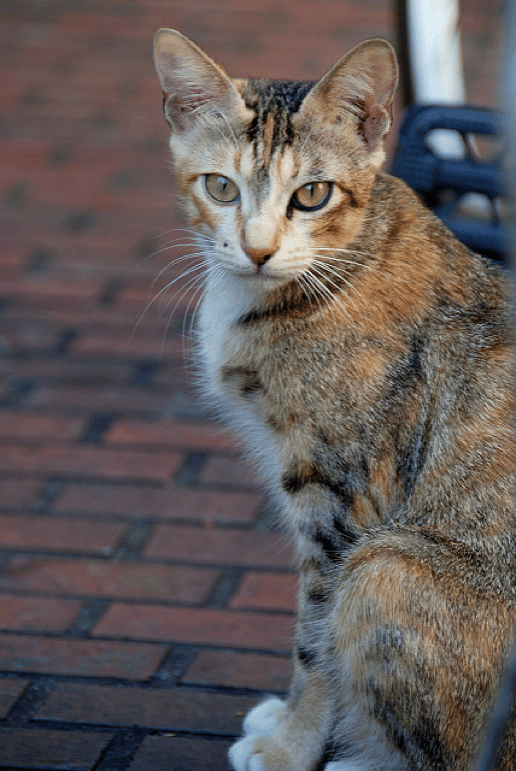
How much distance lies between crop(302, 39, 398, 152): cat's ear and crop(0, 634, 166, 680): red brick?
1302 millimetres

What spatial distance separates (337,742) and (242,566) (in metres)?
0.76

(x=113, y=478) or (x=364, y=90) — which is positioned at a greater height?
(x=364, y=90)

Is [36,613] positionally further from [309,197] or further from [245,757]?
[309,197]

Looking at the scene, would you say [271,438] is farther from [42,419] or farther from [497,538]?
[42,419]

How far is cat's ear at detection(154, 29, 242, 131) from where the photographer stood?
7.97ft

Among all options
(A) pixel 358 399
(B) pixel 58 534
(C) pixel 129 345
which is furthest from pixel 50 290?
(A) pixel 358 399

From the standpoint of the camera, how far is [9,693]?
8.30ft

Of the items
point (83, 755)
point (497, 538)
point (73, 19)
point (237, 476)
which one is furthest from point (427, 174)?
point (73, 19)

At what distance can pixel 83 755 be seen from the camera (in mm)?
2336

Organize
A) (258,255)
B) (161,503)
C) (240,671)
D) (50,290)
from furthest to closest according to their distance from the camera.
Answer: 1. (50,290)
2. (161,503)
3. (240,671)
4. (258,255)

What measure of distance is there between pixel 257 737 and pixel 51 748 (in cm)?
43

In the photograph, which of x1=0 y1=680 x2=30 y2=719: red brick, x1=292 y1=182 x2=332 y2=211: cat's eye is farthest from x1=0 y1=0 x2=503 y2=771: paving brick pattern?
x1=292 y1=182 x2=332 y2=211: cat's eye

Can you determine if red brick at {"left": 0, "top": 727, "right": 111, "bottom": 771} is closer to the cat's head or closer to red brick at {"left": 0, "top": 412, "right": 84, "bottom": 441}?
the cat's head

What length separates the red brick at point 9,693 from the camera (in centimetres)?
248
